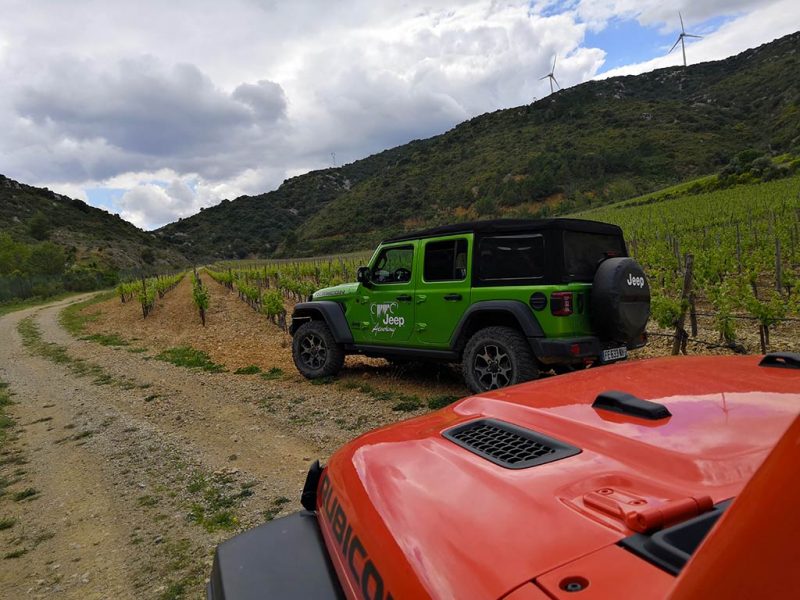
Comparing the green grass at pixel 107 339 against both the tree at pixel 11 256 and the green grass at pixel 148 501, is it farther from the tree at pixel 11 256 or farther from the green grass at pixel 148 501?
the tree at pixel 11 256

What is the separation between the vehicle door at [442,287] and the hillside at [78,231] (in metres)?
53.7

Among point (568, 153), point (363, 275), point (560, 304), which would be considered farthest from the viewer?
point (568, 153)

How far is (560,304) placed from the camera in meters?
5.34

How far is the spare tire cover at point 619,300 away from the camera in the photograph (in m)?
5.20

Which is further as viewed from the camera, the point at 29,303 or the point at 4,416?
the point at 29,303

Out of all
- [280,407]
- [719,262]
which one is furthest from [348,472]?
[719,262]

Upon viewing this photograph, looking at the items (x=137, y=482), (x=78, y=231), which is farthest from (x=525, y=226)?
(x=78, y=231)

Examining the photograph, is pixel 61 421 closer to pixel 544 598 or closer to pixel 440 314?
pixel 440 314

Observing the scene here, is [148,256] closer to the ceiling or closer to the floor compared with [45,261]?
closer to the ceiling

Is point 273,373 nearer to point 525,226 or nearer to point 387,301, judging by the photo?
point 387,301

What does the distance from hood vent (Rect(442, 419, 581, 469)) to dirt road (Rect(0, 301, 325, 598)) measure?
2.49 meters

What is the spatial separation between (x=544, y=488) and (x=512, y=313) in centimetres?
449

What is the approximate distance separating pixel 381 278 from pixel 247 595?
582cm

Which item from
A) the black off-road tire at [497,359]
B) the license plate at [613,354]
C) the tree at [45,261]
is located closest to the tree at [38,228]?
the tree at [45,261]
